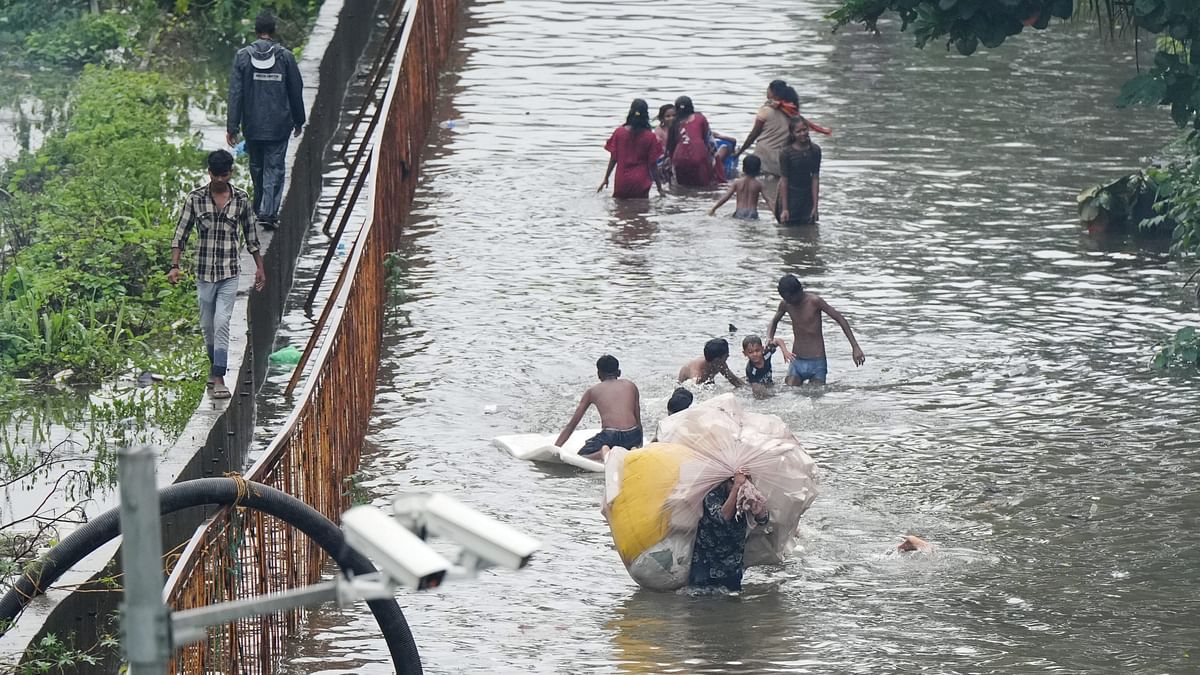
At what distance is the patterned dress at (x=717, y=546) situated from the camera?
11234 millimetres

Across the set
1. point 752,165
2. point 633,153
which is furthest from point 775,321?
point 633,153

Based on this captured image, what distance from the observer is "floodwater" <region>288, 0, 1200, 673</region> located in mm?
10906

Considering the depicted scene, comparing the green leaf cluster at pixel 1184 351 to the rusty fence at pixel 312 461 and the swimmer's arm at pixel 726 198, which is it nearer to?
the rusty fence at pixel 312 461

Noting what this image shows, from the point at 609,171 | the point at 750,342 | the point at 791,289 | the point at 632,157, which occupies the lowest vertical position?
the point at 750,342

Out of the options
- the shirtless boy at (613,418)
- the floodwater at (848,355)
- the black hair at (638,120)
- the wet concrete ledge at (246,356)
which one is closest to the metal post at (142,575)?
the wet concrete ledge at (246,356)

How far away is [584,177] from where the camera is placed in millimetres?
21234

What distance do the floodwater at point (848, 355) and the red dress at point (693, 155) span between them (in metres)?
0.30

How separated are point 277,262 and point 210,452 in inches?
158

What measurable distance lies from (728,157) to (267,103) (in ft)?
22.2

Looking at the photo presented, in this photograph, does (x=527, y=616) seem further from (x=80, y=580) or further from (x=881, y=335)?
(x=881, y=335)

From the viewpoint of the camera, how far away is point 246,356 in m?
13.7

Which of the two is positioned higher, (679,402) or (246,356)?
(246,356)

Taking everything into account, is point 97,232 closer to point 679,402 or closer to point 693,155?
point 693,155

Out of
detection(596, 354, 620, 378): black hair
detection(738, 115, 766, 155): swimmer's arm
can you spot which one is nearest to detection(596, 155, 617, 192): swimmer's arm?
detection(738, 115, 766, 155): swimmer's arm
